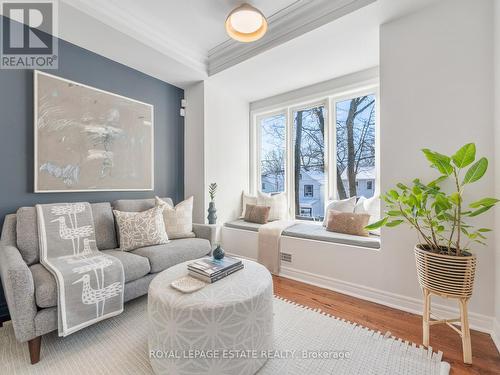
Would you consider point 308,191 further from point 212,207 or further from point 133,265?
point 133,265

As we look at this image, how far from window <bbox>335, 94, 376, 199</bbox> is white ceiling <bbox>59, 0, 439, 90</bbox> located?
47 centimetres

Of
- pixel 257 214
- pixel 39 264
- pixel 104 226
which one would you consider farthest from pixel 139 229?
pixel 257 214

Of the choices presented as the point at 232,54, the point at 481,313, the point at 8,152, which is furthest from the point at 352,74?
the point at 8,152

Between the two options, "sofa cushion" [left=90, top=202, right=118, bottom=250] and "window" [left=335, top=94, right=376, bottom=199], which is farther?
"window" [left=335, top=94, right=376, bottom=199]

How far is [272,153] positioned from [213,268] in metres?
2.70

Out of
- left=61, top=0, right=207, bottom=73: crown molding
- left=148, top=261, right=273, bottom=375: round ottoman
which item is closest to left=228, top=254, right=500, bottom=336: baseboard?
left=148, top=261, right=273, bottom=375: round ottoman

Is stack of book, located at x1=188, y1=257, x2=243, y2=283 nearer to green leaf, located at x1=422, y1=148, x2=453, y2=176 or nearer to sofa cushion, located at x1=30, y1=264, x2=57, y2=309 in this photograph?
sofa cushion, located at x1=30, y1=264, x2=57, y2=309

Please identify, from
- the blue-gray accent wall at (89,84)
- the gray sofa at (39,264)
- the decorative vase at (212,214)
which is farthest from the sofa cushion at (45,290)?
the decorative vase at (212,214)

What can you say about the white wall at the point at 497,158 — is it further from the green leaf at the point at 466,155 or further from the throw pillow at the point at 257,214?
the throw pillow at the point at 257,214

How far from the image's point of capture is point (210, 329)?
1131mm

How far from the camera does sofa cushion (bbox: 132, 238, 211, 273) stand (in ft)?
6.66

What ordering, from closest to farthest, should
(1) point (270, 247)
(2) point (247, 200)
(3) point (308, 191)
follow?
1. (1) point (270, 247)
2. (3) point (308, 191)
3. (2) point (247, 200)

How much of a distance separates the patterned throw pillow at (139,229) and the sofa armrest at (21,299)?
0.81 metres

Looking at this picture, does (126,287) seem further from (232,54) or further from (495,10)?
(495,10)
